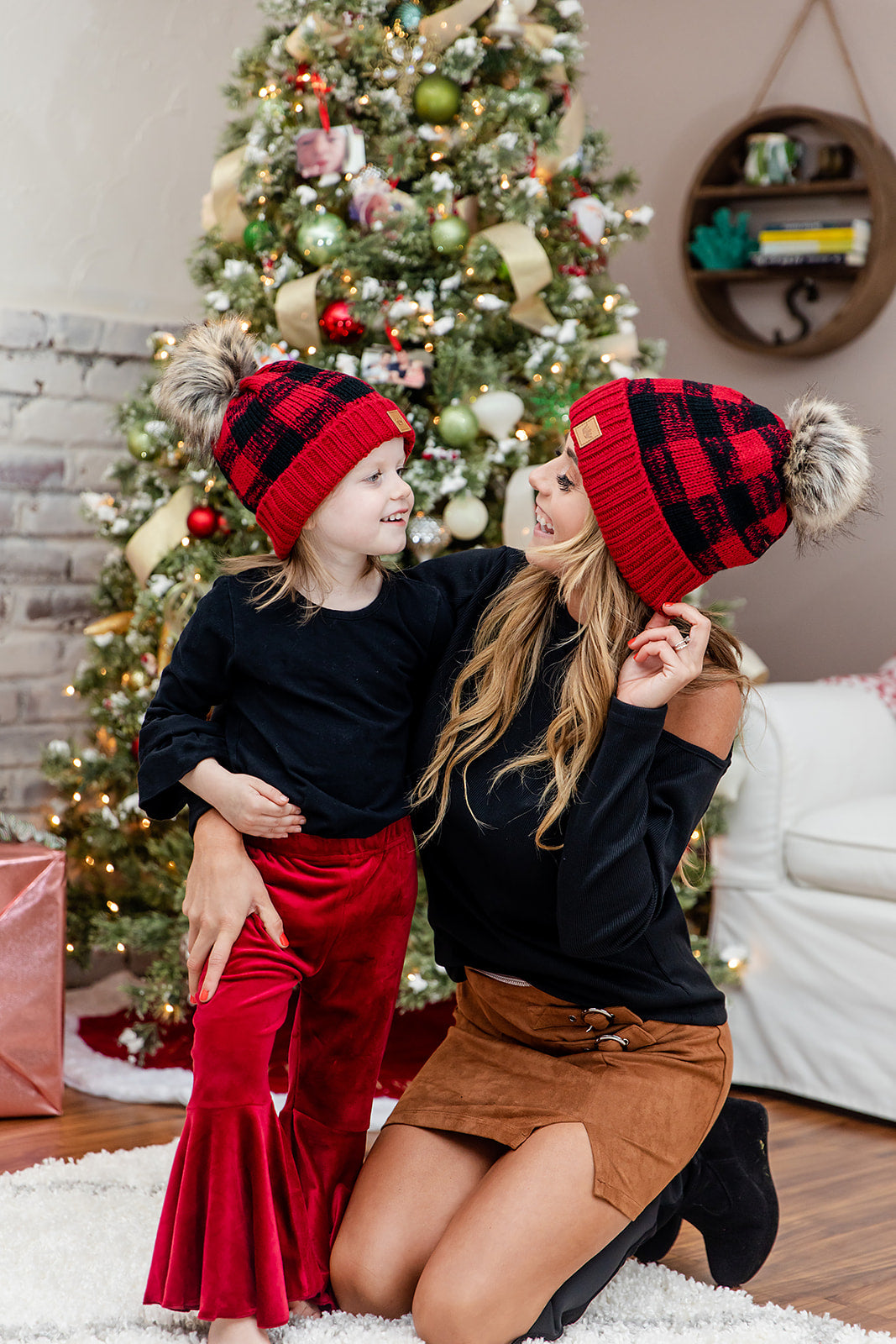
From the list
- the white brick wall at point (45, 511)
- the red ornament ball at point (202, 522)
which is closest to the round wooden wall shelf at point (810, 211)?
the white brick wall at point (45, 511)

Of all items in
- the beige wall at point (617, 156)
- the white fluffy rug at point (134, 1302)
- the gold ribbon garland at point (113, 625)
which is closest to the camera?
the white fluffy rug at point (134, 1302)

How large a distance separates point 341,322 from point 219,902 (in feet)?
4.18

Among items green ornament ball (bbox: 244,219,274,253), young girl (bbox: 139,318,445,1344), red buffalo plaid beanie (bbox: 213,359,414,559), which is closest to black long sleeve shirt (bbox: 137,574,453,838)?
young girl (bbox: 139,318,445,1344)

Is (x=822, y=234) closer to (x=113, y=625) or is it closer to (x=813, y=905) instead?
(x=813, y=905)

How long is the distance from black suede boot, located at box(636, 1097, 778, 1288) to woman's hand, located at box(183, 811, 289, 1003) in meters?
0.62

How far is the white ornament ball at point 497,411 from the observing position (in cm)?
233

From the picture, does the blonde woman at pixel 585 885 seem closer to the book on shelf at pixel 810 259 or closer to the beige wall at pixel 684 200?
the beige wall at pixel 684 200

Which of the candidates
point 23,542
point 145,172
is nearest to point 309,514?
point 23,542

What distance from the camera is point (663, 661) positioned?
4.59ft

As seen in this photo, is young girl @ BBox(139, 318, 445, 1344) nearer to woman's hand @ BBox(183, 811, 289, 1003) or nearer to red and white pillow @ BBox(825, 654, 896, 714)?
woman's hand @ BBox(183, 811, 289, 1003)

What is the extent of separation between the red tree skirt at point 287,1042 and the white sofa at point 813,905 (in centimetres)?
61

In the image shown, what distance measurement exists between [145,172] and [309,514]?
1983 mm

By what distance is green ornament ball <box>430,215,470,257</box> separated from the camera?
2309mm

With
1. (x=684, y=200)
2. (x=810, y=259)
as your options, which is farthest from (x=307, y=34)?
(x=684, y=200)
